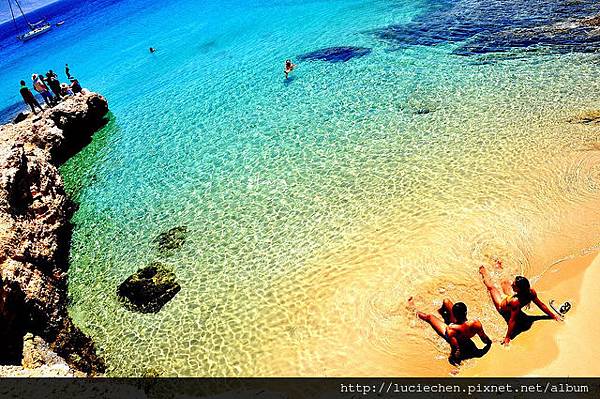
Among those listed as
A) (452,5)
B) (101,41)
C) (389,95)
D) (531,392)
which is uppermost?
(101,41)

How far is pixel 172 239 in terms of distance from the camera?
13.2m

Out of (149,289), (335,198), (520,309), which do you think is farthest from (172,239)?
(520,309)

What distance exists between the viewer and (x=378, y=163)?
14.3 meters

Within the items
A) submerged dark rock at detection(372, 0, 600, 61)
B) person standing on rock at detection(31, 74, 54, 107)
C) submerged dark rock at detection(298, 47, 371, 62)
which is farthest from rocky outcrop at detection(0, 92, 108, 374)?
submerged dark rock at detection(372, 0, 600, 61)

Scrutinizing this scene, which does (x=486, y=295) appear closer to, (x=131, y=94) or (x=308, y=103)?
(x=308, y=103)

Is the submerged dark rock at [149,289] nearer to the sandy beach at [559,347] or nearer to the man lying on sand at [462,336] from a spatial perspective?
the man lying on sand at [462,336]

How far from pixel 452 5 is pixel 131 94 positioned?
2381 centimetres

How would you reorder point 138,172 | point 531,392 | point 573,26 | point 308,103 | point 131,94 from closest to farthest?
1. point 531,392
2. point 138,172
3. point 308,103
4. point 573,26
5. point 131,94

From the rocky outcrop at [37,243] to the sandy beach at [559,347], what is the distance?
9087 mm

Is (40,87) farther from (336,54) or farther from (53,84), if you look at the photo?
(336,54)

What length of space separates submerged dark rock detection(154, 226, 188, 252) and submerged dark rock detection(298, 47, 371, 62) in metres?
15.3

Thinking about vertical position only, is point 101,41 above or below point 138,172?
above

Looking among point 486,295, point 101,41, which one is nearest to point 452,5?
point 486,295

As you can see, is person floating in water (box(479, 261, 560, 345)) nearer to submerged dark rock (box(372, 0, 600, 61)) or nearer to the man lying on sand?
the man lying on sand
